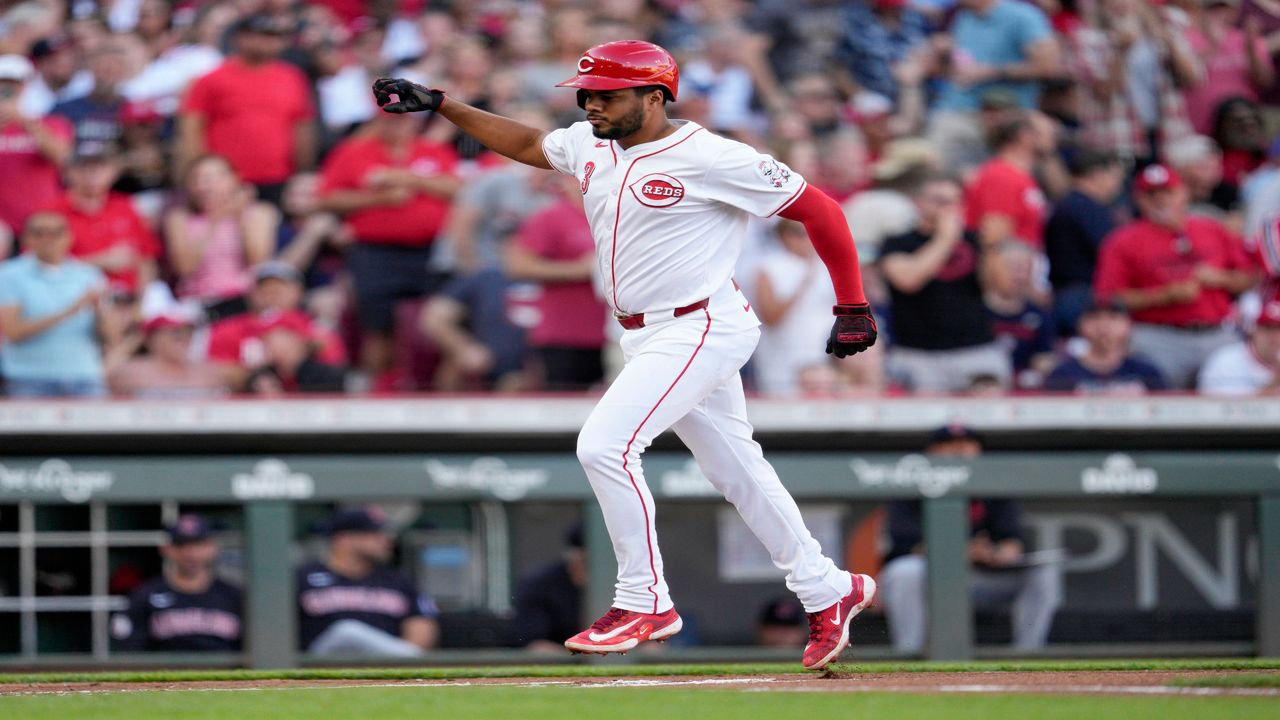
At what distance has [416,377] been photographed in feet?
29.6

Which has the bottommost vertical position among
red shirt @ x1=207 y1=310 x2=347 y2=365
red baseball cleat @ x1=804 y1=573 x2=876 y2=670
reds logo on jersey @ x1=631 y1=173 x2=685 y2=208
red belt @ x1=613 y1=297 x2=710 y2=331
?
red baseball cleat @ x1=804 y1=573 x2=876 y2=670

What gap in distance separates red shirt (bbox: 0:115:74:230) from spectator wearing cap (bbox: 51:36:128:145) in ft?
1.29

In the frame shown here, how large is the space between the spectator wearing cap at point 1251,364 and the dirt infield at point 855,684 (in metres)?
3.13

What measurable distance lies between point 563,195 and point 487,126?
11.1ft

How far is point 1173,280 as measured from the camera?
31.0ft

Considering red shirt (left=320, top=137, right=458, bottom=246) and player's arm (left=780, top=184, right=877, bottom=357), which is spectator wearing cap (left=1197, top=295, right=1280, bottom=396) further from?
player's arm (left=780, top=184, right=877, bottom=357)

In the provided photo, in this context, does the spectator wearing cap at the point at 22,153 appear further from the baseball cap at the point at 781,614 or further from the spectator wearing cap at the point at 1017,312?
the spectator wearing cap at the point at 1017,312

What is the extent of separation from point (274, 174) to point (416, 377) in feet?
5.09

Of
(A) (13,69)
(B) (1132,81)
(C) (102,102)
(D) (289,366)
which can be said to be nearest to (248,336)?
(D) (289,366)

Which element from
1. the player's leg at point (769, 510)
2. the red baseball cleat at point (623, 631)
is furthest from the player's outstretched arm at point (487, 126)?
the red baseball cleat at point (623, 631)

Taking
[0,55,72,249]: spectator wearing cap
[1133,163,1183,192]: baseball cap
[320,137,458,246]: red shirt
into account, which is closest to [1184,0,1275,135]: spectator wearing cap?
[1133,163,1183,192]: baseball cap

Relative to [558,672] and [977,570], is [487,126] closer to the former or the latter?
[558,672]

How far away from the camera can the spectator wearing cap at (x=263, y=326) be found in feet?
28.7

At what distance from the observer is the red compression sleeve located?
5.37 m
